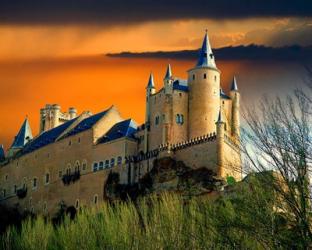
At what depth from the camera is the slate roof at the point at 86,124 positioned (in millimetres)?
89375

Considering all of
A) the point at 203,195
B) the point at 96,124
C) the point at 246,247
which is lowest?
the point at 246,247

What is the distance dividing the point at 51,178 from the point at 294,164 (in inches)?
2684

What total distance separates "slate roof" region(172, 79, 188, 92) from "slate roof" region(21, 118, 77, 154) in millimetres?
22824

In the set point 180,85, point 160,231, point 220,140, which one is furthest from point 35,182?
point 160,231

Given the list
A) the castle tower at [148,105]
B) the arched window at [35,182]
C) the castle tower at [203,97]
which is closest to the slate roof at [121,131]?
the castle tower at [148,105]

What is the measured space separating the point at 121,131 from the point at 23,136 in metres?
35.2

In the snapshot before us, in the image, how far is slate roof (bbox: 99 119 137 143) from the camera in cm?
8331

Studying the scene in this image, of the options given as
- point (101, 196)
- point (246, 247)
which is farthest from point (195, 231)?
point (101, 196)

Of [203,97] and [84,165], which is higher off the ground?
[203,97]

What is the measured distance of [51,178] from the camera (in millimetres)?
92875

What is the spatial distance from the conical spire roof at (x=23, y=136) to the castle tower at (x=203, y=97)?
4391 cm

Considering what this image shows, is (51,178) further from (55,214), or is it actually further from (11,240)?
(11,240)

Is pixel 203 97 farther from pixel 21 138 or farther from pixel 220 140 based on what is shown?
pixel 21 138

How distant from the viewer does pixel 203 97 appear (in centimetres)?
7750
